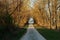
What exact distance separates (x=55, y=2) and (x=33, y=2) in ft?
24.6

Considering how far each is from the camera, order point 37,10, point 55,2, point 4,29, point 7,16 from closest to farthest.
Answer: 1. point 4,29
2. point 7,16
3. point 55,2
4. point 37,10

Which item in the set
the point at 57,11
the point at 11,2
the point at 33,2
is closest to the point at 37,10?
the point at 33,2

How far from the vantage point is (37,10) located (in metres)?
34.2

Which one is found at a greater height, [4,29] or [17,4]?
[17,4]

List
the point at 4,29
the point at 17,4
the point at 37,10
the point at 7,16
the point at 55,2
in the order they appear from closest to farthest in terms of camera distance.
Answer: the point at 4,29 → the point at 7,16 → the point at 17,4 → the point at 55,2 → the point at 37,10

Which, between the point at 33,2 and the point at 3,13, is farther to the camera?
the point at 33,2

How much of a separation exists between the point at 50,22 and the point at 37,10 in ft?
16.0

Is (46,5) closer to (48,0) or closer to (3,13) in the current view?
(48,0)

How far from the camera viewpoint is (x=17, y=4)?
19.0 m

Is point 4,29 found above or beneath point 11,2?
beneath

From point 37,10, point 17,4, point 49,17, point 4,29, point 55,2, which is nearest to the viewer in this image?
point 4,29

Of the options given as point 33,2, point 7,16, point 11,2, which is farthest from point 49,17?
point 7,16

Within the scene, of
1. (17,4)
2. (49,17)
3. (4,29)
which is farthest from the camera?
(49,17)

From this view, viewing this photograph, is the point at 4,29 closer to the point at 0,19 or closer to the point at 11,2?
the point at 0,19
